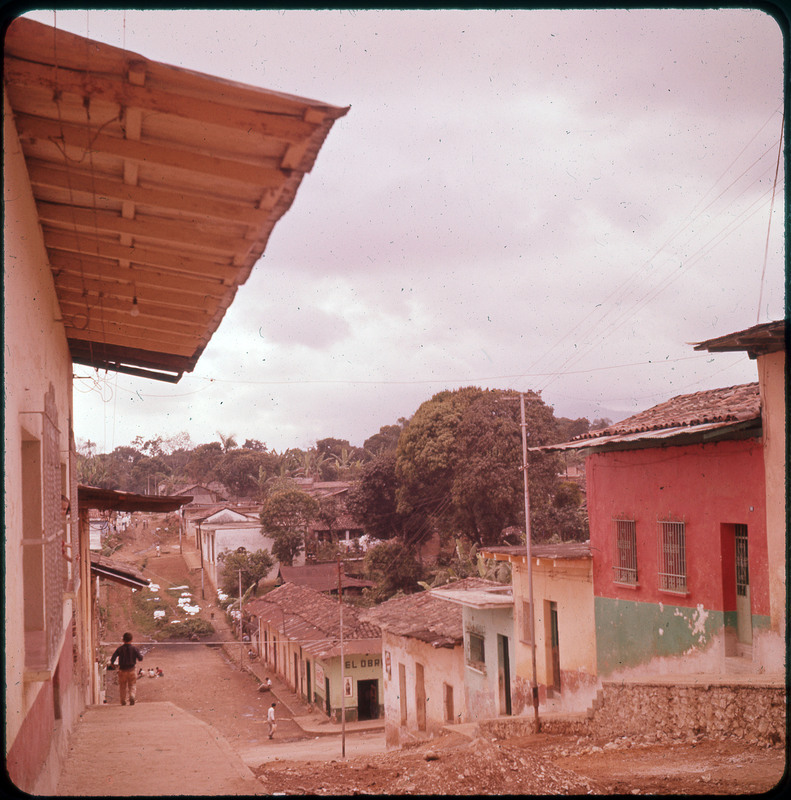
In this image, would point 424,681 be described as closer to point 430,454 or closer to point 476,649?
point 476,649

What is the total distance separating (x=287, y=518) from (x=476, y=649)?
18332mm

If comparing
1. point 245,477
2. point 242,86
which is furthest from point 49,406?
point 245,477

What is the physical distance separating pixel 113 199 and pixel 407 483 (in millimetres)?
27909

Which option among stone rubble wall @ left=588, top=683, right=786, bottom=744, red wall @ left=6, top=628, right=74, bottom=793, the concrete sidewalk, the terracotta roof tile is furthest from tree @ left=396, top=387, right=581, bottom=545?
red wall @ left=6, top=628, right=74, bottom=793

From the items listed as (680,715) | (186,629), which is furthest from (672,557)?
(186,629)

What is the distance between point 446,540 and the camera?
30.3 m

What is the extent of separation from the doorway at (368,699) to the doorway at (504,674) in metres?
8.10

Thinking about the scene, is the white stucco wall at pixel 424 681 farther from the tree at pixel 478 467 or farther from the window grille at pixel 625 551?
the tree at pixel 478 467

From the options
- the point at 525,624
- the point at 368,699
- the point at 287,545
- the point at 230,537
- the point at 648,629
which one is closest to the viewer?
the point at 648,629

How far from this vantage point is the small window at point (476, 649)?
52.5 ft

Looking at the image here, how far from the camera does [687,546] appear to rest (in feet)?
33.0

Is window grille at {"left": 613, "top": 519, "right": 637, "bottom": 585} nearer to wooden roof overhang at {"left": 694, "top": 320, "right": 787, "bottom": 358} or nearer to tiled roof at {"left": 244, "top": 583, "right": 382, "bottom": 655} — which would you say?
wooden roof overhang at {"left": 694, "top": 320, "right": 787, "bottom": 358}

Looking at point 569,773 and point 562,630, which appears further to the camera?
point 562,630

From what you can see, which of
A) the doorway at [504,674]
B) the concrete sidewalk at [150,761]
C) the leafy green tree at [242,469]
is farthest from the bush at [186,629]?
the concrete sidewalk at [150,761]
